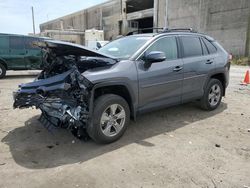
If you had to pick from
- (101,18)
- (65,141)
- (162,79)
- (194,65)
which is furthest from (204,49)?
(101,18)

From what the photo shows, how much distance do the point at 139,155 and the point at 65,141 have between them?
1338 mm

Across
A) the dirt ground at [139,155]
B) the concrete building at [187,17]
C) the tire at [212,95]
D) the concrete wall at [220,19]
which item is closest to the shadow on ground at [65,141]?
the dirt ground at [139,155]

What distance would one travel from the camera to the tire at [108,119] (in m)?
3.96

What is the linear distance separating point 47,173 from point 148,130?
2130 mm

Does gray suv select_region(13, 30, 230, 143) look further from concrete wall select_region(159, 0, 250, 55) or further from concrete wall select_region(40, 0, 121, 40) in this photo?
concrete wall select_region(40, 0, 121, 40)

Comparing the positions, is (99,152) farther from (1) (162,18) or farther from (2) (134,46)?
(1) (162,18)

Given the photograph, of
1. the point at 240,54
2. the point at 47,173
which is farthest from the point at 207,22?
the point at 47,173

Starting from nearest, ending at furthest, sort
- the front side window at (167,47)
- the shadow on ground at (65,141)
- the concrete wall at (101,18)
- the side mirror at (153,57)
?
the shadow on ground at (65,141) → the side mirror at (153,57) → the front side window at (167,47) → the concrete wall at (101,18)

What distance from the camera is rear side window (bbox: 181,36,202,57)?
5.42 m

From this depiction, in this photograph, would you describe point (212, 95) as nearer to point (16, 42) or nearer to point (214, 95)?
point (214, 95)

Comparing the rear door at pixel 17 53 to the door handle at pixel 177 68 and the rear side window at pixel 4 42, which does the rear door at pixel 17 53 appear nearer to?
the rear side window at pixel 4 42


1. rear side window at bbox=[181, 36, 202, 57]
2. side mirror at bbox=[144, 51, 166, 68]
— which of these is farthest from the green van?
side mirror at bbox=[144, 51, 166, 68]

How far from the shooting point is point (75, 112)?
3.94 meters

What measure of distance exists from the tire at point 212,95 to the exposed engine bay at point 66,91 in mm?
2674
